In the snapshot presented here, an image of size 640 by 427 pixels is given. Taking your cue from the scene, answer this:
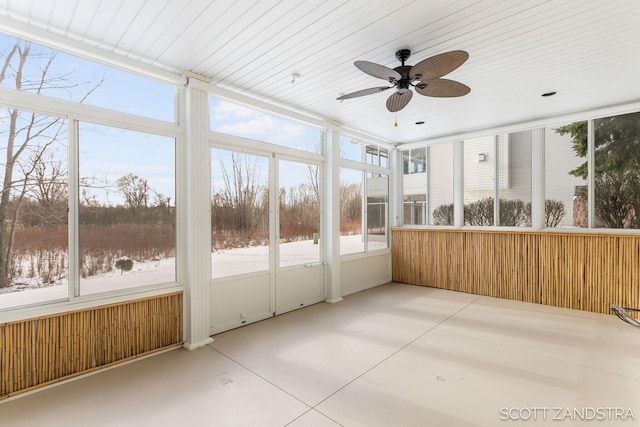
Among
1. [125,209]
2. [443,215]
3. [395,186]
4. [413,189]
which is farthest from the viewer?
[395,186]

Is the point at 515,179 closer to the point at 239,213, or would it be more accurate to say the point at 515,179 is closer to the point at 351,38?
Answer: the point at 351,38

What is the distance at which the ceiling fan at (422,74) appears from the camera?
2402 mm

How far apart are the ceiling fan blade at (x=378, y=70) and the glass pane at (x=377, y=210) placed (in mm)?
3453

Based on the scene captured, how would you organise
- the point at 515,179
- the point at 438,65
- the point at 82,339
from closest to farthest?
1. the point at 438,65
2. the point at 82,339
3. the point at 515,179

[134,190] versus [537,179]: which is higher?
[537,179]

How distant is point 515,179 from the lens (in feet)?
17.4

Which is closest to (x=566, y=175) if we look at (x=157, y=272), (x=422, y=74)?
(x=422, y=74)

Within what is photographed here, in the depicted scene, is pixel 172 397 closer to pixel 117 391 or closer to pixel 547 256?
pixel 117 391

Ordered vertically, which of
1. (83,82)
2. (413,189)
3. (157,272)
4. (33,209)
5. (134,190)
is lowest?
(157,272)

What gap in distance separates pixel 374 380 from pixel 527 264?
3860mm

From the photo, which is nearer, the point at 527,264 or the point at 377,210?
the point at 527,264

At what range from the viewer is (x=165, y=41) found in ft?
8.99

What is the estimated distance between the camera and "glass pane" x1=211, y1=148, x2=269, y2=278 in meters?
3.78

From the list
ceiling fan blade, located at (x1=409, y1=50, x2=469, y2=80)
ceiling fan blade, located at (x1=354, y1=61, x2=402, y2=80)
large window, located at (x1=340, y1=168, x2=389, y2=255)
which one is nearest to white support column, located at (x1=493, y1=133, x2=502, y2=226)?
large window, located at (x1=340, y1=168, x2=389, y2=255)
